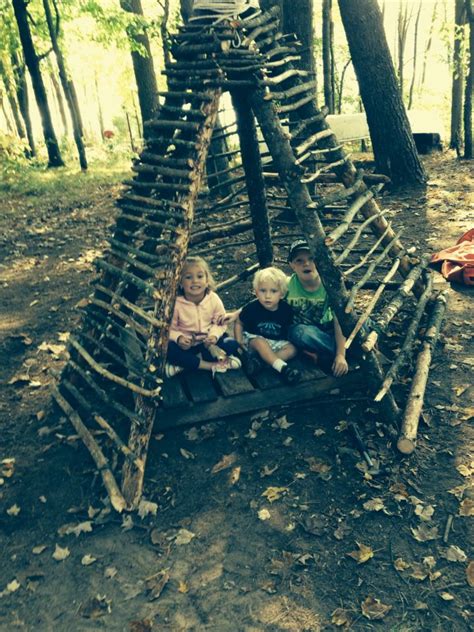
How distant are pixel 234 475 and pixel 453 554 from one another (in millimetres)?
1496

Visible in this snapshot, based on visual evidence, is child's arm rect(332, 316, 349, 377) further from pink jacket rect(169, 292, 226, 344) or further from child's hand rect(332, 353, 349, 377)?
pink jacket rect(169, 292, 226, 344)

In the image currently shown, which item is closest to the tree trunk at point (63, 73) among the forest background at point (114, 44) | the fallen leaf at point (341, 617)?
the forest background at point (114, 44)

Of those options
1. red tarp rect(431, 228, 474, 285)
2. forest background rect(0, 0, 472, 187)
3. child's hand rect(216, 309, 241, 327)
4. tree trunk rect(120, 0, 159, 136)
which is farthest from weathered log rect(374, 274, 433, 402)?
tree trunk rect(120, 0, 159, 136)

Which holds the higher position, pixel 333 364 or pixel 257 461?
pixel 333 364

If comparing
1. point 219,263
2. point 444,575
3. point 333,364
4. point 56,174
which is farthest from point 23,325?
point 56,174

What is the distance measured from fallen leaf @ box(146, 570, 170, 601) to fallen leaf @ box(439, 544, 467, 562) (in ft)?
5.19

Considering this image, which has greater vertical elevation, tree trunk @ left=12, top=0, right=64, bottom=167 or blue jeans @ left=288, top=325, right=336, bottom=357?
tree trunk @ left=12, top=0, right=64, bottom=167

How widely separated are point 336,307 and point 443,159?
9877 millimetres

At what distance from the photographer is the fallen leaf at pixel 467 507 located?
11.2ft

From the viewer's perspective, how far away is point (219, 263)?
26.5 feet

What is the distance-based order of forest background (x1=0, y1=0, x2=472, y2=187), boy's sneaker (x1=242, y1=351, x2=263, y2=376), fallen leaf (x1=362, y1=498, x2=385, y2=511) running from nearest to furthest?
fallen leaf (x1=362, y1=498, x2=385, y2=511), boy's sneaker (x1=242, y1=351, x2=263, y2=376), forest background (x1=0, y1=0, x2=472, y2=187)

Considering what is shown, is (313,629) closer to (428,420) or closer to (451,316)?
(428,420)

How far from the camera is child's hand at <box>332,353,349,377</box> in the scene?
443 cm

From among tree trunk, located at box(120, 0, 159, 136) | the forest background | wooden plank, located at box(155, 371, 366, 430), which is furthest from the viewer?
tree trunk, located at box(120, 0, 159, 136)
